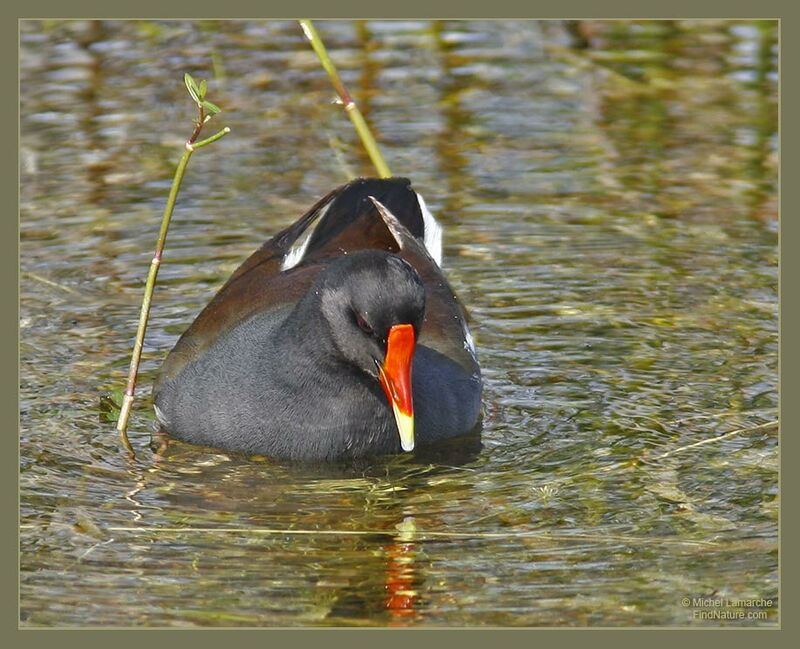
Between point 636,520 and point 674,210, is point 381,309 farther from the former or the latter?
point 674,210

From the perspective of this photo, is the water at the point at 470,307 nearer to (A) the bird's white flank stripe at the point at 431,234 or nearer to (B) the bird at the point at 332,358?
(B) the bird at the point at 332,358

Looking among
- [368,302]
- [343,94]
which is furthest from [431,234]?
Result: [368,302]

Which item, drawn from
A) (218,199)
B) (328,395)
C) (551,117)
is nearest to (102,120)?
(218,199)

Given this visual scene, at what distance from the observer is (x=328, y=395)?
7.68 meters

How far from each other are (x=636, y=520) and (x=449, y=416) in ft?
4.30

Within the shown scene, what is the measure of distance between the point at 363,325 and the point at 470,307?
2.51 metres

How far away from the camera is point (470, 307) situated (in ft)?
32.1

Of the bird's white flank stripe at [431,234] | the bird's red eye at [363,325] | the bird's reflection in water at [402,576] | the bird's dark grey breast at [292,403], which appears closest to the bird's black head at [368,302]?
the bird's red eye at [363,325]

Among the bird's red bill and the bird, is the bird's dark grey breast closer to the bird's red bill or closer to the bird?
the bird

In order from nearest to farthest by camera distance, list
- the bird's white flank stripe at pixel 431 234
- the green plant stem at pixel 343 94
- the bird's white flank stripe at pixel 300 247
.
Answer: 1. the green plant stem at pixel 343 94
2. the bird's white flank stripe at pixel 300 247
3. the bird's white flank stripe at pixel 431 234

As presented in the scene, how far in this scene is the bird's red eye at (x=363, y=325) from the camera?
7.31 metres

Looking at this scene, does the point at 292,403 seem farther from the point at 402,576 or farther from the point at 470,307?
the point at 470,307

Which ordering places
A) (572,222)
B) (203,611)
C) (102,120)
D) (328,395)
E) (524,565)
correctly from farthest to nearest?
1. (102,120)
2. (572,222)
3. (328,395)
4. (524,565)
5. (203,611)

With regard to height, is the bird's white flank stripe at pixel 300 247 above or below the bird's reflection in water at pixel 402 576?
above
